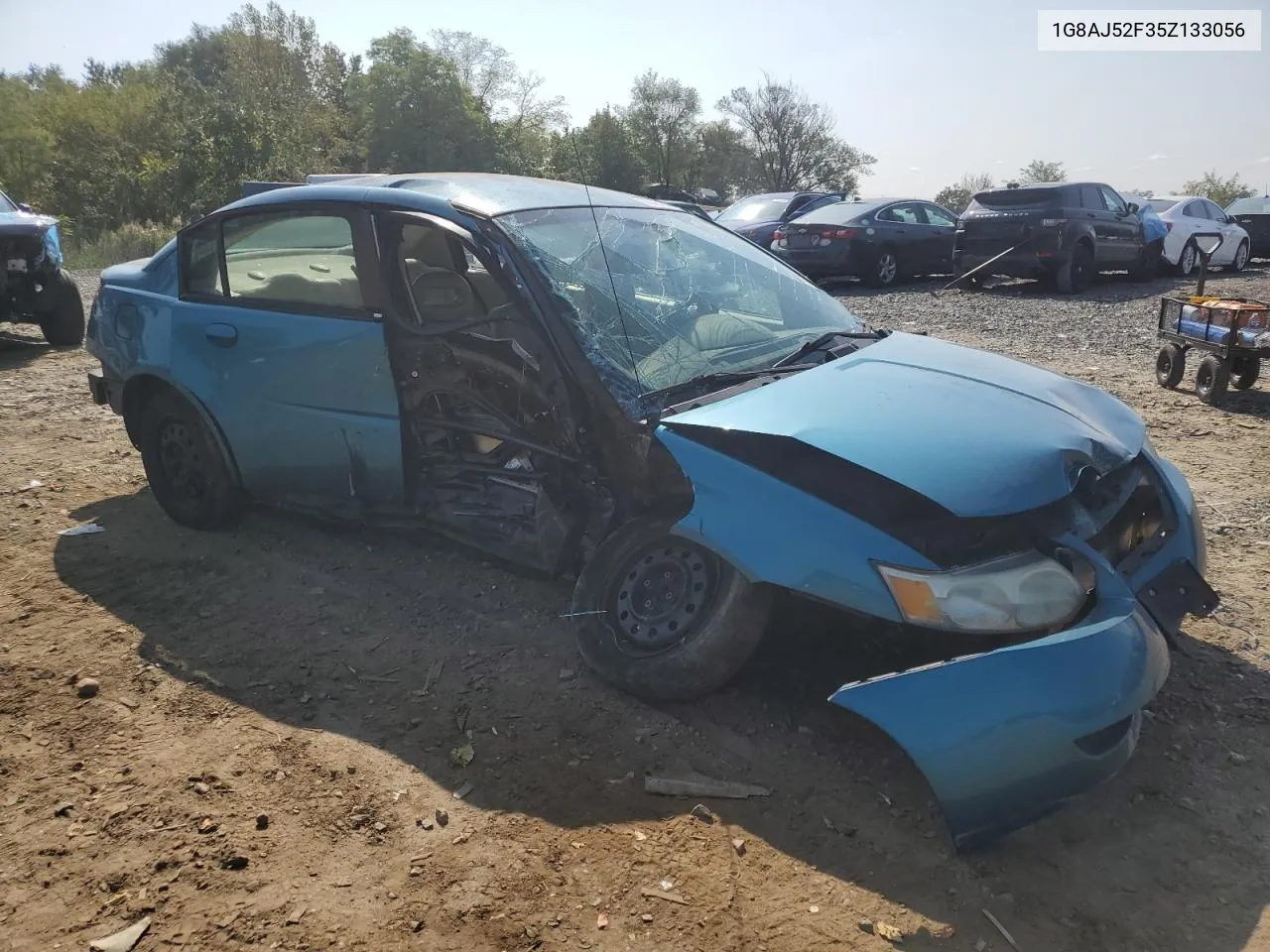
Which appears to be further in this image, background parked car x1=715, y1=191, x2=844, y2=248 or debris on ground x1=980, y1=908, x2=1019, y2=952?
background parked car x1=715, y1=191, x2=844, y2=248

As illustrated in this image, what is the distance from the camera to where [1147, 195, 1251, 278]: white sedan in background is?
1461 cm

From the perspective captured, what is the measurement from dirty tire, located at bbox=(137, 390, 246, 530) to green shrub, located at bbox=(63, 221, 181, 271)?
16.2 m

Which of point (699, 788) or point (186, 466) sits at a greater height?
point (186, 466)

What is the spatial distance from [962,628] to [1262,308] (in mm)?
5665

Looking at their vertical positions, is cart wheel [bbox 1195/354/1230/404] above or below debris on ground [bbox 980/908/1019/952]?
above

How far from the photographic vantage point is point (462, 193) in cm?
363

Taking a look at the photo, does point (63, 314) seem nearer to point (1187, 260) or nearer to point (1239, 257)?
point (1187, 260)

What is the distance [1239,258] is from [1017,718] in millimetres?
17919

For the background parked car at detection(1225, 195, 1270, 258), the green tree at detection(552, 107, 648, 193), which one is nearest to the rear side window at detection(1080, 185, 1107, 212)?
the green tree at detection(552, 107, 648, 193)

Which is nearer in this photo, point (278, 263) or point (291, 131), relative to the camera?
point (278, 263)

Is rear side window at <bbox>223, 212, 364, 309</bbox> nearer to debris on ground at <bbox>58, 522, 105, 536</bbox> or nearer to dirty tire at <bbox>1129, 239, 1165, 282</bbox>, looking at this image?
debris on ground at <bbox>58, 522, 105, 536</bbox>

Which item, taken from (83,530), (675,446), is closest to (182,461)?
(83,530)

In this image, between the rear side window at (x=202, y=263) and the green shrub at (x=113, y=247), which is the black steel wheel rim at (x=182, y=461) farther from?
the green shrub at (x=113, y=247)

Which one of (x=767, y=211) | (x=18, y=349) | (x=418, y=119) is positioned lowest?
(x=18, y=349)
